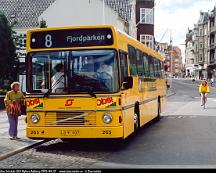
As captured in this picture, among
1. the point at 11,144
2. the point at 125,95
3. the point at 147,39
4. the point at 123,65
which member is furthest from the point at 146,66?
the point at 147,39

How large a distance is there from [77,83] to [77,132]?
112 cm

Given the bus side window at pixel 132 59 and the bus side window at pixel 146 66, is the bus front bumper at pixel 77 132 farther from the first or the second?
the bus side window at pixel 146 66

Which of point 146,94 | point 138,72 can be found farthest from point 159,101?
point 138,72

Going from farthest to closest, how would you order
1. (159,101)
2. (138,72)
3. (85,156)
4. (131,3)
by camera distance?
(131,3)
(159,101)
(138,72)
(85,156)

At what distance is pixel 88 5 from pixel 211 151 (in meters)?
40.0

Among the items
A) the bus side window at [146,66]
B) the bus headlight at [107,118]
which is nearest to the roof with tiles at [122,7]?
the bus side window at [146,66]

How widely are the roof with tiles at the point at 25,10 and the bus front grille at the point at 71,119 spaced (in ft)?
134

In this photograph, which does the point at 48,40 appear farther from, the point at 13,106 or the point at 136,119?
the point at 136,119

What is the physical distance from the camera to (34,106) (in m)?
10.9

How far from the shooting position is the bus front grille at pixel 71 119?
10.6 m

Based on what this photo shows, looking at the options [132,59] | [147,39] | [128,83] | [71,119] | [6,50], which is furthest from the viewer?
[147,39]

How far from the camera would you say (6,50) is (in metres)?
32.3

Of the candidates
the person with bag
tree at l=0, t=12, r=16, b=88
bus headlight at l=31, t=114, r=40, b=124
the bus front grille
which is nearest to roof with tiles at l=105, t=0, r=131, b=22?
tree at l=0, t=12, r=16, b=88

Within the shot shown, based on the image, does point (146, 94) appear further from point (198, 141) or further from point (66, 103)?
point (66, 103)
